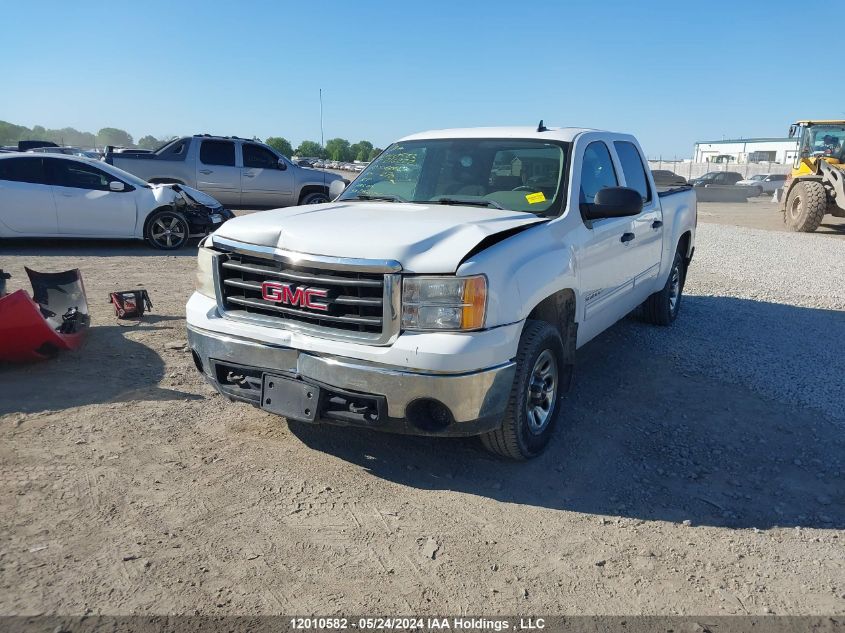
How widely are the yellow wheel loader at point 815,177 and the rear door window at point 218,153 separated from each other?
13.5 meters

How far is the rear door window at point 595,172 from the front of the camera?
15.1 feet

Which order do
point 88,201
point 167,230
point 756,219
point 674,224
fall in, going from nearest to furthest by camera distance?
point 674,224 < point 88,201 < point 167,230 < point 756,219

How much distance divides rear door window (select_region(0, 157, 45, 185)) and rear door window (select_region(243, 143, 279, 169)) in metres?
4.33

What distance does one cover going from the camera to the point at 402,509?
3.36 m

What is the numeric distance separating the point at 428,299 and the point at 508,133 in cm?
219

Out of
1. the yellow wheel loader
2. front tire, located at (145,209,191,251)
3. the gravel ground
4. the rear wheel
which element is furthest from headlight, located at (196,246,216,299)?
the yellow wheel loader

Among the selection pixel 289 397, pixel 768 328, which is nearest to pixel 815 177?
pixel 768 328

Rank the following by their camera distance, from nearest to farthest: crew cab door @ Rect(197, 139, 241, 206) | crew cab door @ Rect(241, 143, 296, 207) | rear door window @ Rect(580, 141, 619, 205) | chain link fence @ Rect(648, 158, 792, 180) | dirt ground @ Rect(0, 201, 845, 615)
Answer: dirt ground @ Rect(0, 201, 845, 615)
rear door window @ Rect(580, 141, 619, 205)
crew cab door @ Rect(197, 139, 241, 206)
crew cab door @ Rect(241, 143, 296, 207)
chain link fence @ Rect(648, 158, 792, 180)

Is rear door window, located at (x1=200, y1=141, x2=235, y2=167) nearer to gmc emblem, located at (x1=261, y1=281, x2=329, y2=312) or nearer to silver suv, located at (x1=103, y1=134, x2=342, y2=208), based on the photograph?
silver suv, located at (x1=103, y1=134, x2=342, y2=208)

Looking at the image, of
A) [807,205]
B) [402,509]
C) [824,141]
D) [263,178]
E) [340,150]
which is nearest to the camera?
[402,509]

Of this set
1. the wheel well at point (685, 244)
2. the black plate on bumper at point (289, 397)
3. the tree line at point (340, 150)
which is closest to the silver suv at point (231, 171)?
the wheel well at point (685, 244)

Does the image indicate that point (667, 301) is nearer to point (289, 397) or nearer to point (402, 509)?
point (402, 509)

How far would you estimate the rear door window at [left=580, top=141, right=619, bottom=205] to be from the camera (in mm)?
4594

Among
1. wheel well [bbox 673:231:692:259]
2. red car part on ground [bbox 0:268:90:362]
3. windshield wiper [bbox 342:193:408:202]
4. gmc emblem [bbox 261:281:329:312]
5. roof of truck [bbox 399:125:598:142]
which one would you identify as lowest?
red car part on ground [bbox 0:268:90:362]
